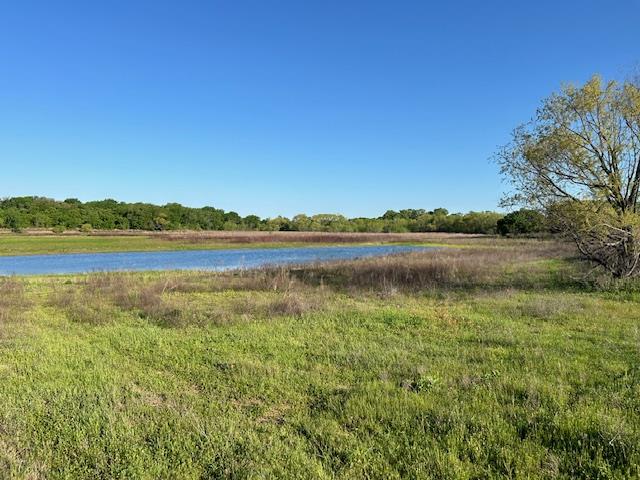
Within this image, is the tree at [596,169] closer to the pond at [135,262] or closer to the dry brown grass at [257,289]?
the dry brown grass at [257,289]

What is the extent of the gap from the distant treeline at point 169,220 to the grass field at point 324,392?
370 feet

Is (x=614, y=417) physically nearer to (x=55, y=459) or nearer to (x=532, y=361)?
(x=532, y=361)

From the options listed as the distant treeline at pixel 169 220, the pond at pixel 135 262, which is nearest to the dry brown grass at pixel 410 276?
the pond at pixel 135 262

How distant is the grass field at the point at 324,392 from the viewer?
4.57 m

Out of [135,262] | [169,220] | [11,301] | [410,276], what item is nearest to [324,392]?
[11,301]

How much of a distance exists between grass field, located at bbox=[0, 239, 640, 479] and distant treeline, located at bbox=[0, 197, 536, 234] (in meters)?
113

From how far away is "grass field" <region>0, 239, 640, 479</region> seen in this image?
4570 millimetres

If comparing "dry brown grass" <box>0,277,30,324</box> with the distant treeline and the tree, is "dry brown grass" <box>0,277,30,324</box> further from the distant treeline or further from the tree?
the distant treeline

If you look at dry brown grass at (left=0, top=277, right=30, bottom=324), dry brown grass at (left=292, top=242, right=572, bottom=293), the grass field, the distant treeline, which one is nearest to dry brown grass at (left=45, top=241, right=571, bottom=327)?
dry brown grass at (left=292, top=242, right=572, bottom=293)

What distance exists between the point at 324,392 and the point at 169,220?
478 feet

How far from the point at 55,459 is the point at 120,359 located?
13.4ft

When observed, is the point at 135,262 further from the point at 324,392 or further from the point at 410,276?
the point at 324,392

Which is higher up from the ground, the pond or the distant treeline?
the distant treeline

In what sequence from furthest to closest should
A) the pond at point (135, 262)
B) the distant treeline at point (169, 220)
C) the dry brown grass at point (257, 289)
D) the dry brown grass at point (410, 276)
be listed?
the distant treeline at point (169, 220), the pond at point (135, 262), the dry brown grass at point (410, 276), the dry brown grass at point (257, 289)
